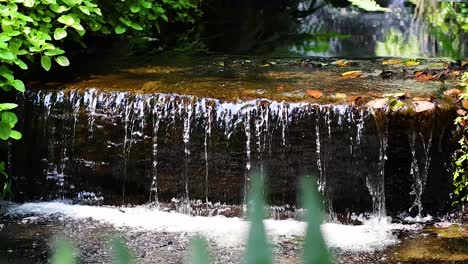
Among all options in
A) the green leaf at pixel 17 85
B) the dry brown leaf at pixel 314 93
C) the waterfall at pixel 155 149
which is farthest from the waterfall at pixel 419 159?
the green leaf at pixel 17 85

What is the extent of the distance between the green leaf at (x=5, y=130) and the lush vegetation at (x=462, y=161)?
3256 millimetres

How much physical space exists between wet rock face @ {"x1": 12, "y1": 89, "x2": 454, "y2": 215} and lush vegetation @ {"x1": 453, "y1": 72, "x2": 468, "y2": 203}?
71 mm

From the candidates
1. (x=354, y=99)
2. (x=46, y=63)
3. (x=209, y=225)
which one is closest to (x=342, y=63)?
(x=354, y=99)

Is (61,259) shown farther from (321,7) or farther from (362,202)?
(321,7)

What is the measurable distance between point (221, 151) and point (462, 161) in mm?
1793

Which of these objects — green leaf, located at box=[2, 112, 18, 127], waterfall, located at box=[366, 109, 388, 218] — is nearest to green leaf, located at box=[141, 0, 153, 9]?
green leaf, located at box=[2, 112, 18, 127]

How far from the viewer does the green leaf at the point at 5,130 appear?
4.32m

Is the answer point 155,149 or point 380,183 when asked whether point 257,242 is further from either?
point 155,149

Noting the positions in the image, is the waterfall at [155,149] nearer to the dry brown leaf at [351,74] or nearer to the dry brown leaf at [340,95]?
the dry brown leaf at [340,95]

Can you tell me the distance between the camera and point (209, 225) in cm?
446

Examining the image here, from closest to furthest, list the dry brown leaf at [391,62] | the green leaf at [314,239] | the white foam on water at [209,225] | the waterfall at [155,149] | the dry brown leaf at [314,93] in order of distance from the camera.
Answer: the green leaf at [314,239], the white foam on water at [209,225], the dry brown leaf at [314,93], the waterfall at [155,149], the dry brown leaf at [391,62]

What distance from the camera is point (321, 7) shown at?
53.6 ft

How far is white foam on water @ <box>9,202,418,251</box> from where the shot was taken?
160 inches

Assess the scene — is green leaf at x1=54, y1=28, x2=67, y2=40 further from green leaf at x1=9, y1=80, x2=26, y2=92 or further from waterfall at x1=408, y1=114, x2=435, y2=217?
waterfall at x1=408, y1=114, x2=435, y2=217
